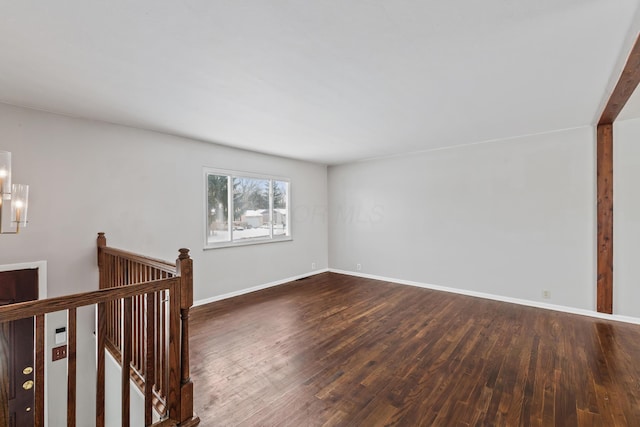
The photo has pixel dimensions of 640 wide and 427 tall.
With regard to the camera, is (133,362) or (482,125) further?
(482,125)

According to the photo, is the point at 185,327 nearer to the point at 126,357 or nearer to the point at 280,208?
the point at 126,357

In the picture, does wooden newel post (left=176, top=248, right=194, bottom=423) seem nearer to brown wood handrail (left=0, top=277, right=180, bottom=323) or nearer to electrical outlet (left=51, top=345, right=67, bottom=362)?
brown wood handrail (left=0, top=277, right=180, bottom=323)

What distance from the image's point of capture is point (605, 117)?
11.1ft

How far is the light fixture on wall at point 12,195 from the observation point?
5.49ft

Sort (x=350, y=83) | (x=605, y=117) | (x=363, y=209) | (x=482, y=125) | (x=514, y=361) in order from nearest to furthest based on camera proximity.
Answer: (x=350, y=83), (x=514, y=361), (x=605, y=117), (x=482, y=125), (x=363, y=209)

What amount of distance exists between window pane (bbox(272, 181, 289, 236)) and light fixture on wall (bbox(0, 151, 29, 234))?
386 centimetres

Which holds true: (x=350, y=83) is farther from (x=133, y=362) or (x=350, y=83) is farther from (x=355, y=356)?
(x=133, y=362)

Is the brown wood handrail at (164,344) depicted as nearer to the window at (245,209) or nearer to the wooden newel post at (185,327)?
the wooden newel post at (185,327)

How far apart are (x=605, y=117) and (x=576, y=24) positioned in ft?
8.18

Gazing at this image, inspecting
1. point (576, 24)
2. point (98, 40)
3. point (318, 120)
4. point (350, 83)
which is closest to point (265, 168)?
point (318, 120)

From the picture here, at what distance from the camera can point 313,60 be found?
2.07 metres

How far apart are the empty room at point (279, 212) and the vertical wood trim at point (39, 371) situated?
0.01 metres

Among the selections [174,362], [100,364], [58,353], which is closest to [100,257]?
[58,353]

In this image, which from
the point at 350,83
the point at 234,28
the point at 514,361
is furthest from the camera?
the point at 514,361
